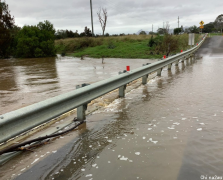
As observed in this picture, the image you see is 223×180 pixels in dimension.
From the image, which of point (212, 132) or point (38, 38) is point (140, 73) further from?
point (38, 38)

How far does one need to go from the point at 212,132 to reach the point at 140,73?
148 inches

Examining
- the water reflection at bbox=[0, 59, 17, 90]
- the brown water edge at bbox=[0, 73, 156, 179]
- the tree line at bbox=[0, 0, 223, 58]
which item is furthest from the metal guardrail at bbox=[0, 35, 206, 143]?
the tree line at bbox=[0, 0, 223, 58]

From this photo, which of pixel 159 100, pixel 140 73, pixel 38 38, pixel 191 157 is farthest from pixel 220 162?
pixel 38 38

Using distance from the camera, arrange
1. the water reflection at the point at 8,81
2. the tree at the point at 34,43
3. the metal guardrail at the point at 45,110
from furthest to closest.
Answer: the tree at the point at 34,43 < the water reflection at the point at 8,81 < the metal guardrail at the point at 45,110

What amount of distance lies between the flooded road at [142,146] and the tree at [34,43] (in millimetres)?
25074

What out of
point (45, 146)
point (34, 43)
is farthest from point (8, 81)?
point (34, 43)

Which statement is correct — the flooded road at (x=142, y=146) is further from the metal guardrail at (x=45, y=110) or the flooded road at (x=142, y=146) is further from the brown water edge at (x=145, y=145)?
the metal guardrail at (x=45, y=110)

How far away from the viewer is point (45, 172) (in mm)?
2734

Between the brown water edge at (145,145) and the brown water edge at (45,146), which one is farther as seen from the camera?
the brown water edge at (45,146)

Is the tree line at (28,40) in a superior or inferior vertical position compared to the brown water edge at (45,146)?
superior

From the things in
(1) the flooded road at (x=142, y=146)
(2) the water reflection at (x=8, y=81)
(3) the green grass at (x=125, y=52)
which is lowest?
(1) the flooded road at (x=142, y=146)

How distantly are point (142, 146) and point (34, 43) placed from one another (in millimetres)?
27732

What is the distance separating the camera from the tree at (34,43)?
28.1m

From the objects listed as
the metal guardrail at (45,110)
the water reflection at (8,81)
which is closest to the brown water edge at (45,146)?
the metal guardrail at (45,110)
